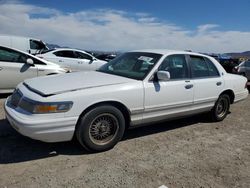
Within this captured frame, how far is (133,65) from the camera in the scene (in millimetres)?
4828

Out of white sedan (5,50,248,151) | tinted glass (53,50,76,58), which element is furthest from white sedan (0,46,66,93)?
tinted glass (53,50,76,58)

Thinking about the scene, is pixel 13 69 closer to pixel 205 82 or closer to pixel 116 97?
pixel 116 97

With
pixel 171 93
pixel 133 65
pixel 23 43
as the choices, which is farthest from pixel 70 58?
pixel 171 93

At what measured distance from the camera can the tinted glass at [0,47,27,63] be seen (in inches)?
279

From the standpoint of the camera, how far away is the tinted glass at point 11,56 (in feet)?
23.2

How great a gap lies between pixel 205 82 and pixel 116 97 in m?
2.16

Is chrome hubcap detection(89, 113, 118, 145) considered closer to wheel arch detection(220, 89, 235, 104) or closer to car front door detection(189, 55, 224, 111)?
car front door detection(189, 55, 224, 111)

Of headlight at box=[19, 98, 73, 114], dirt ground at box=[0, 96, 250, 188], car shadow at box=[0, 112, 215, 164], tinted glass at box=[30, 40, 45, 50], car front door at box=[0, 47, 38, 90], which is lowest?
dirt ground at box=[0, 96, 250, 188]

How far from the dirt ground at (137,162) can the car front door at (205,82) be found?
0.65 metres

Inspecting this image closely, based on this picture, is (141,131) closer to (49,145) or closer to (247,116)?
(49,145)

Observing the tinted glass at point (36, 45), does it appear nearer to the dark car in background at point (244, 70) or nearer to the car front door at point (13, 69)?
the car front door at point (13, 69)

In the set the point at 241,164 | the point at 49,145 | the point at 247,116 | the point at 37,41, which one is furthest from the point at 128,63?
the point at 37,41

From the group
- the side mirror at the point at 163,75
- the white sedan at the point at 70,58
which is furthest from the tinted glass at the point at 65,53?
the side mirror at the point at 163,75

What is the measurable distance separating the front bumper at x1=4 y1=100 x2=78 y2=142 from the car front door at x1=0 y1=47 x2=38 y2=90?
3643 millimetres
